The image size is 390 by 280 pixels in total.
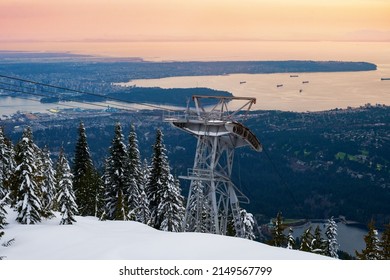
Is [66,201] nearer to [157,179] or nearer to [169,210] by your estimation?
[169,210]

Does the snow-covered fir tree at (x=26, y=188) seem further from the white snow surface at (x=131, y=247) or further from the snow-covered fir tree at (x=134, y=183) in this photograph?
the snow-covered fir tree at (x=134, y=183)

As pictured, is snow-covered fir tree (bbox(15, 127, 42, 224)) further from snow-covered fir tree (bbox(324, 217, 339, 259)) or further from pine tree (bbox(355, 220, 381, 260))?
snow-covered fir tree (bbox(324, 217, 339, 259))

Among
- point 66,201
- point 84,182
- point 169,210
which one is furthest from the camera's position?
point 84,182

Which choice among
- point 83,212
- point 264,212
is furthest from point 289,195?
point 83,212

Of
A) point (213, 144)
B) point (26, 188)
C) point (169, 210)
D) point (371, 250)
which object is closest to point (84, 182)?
point (169, 210)

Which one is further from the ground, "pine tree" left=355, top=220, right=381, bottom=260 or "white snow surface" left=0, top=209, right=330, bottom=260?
"white snow surface" left=0, top=209, right=330, bottom=260

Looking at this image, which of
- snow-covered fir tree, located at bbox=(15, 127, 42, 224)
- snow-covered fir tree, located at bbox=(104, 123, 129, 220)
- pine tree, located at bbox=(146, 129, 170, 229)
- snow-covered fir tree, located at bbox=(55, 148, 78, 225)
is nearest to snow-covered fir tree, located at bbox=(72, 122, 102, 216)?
snow-covered fir tree, located at bbox=(104, 123, 129, 220)

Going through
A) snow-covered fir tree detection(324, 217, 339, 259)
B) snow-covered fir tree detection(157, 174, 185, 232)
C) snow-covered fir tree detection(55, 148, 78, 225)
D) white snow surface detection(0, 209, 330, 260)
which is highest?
white snow surface detection(0, 209, 330, 260)
